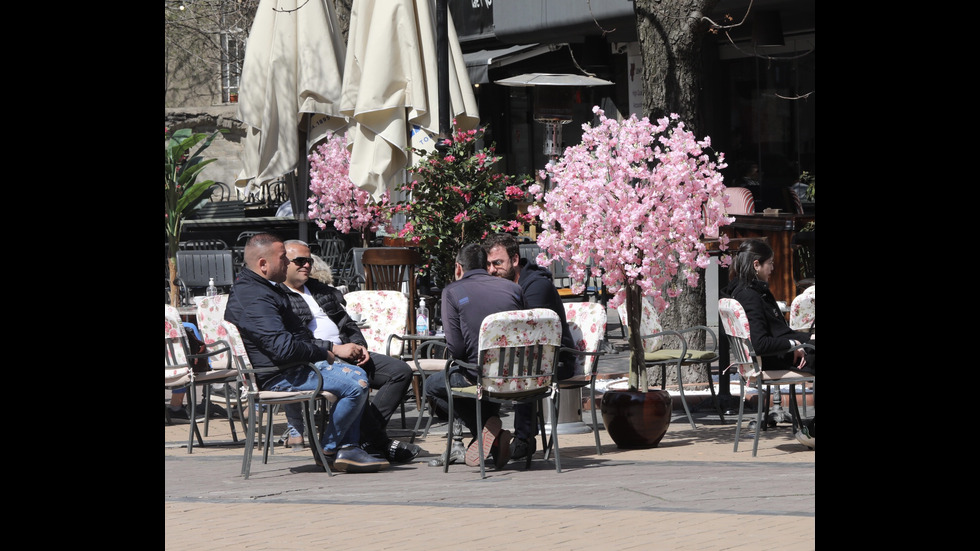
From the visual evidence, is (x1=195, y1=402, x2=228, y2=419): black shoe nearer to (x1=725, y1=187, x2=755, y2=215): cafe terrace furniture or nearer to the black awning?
(x1=725, y1=187, x2=755, y2=215): cafe terrace furniture

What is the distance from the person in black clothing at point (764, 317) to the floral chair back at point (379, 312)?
7.75 feet

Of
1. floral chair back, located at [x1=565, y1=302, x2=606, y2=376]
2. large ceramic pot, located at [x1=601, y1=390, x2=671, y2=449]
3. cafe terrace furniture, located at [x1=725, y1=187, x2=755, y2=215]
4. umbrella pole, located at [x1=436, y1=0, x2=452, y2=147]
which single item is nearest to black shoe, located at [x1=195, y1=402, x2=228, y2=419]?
umbrella pole, located at [x1=436, y1=0, x2=452, y2=147]

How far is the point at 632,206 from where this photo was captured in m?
7.71

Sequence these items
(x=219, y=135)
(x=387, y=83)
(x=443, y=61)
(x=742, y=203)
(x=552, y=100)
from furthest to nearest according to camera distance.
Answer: (x=219, y=135) < (x=552, y=100) < (x=742, y=203) < (x=387, y=83) < (x=443, y=61)

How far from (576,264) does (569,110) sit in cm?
839

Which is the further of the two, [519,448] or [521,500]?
[519,448]

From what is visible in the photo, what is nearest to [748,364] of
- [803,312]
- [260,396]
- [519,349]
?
[803,312]

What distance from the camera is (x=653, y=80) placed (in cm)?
1021

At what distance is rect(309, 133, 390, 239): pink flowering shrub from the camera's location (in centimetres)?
1336

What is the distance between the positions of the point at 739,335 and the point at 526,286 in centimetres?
135

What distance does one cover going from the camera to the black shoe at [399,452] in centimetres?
790

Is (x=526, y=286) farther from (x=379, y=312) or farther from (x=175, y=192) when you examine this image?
(x=175, y=192)
